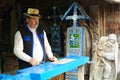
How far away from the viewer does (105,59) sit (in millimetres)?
5641

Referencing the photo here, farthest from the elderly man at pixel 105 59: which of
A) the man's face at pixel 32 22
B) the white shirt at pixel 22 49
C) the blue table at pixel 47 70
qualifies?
the man's face at pixel 32 22

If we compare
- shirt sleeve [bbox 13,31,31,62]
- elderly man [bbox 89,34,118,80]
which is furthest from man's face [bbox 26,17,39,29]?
→ elderly man [bbox 89,34,118,80]

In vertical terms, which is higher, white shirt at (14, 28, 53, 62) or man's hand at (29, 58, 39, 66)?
white shirt at (14, 28, 53, 62)

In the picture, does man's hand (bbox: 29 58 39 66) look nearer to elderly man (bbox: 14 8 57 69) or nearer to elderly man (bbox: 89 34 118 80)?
elderly man (bbox: 14 8 57 69)

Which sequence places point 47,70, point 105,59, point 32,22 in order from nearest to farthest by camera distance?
point 47,70 < point 32,22 < point 105,59

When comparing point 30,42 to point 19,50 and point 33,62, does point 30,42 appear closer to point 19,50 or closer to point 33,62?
point 19,50

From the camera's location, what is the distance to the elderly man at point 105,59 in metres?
5.53

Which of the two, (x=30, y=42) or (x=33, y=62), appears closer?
(x=33, y=62)

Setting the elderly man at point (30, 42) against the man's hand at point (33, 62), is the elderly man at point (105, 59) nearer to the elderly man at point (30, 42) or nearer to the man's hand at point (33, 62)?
the elderly man at point (30, 42)

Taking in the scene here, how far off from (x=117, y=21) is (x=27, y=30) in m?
2.40

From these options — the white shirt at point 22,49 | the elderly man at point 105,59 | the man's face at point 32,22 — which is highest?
the man's face at point 32,22

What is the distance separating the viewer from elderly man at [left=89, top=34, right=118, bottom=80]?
5.53 metres

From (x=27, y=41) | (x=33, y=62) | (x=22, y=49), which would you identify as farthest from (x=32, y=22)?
(x=33, y=62)

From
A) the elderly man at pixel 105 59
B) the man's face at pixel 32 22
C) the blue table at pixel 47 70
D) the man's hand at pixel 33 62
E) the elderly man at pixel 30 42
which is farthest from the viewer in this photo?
the elderly man at pixel 105 59
